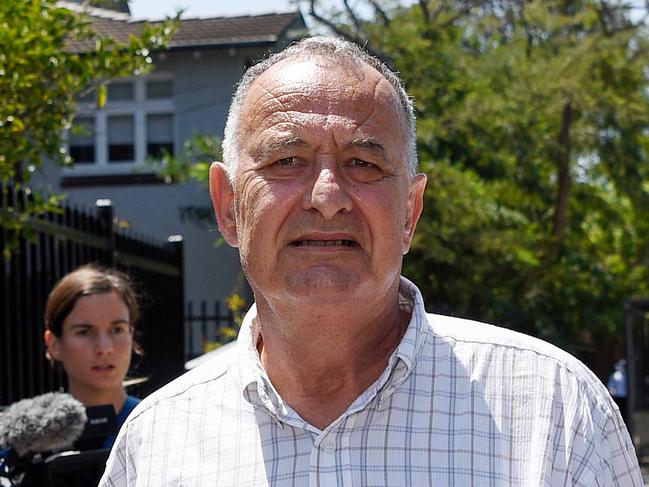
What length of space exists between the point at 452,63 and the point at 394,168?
13.7 m

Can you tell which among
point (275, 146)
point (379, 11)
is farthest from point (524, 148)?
point (275, 146)

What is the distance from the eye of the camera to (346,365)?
2311 mm

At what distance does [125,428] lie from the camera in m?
2.42

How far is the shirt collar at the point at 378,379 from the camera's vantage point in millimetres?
2225

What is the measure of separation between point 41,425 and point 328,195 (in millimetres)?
1839

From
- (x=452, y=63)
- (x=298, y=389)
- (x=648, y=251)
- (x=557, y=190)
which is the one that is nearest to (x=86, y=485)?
(x=298, y=389)

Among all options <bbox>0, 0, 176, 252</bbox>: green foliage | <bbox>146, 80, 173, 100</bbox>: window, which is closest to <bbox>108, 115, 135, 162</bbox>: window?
<bbox>146, 80, 173, 100</bbox>: window

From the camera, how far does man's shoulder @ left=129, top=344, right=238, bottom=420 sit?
7.87ft

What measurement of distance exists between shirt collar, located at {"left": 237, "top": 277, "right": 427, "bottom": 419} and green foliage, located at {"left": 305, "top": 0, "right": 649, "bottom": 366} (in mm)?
11341

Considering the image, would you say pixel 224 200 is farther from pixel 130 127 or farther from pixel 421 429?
pixel 130 127

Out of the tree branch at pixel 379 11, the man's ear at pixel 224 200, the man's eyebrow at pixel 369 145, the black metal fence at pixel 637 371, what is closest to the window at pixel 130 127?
Answer: the tree branch at pixel 379 11

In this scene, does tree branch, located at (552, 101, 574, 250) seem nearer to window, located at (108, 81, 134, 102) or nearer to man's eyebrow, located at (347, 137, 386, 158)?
window, located at (108, 81, 134, 102)

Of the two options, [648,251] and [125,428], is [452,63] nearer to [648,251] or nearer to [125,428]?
[648,251]

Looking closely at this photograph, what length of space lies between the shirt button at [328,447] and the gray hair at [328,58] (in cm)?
60
